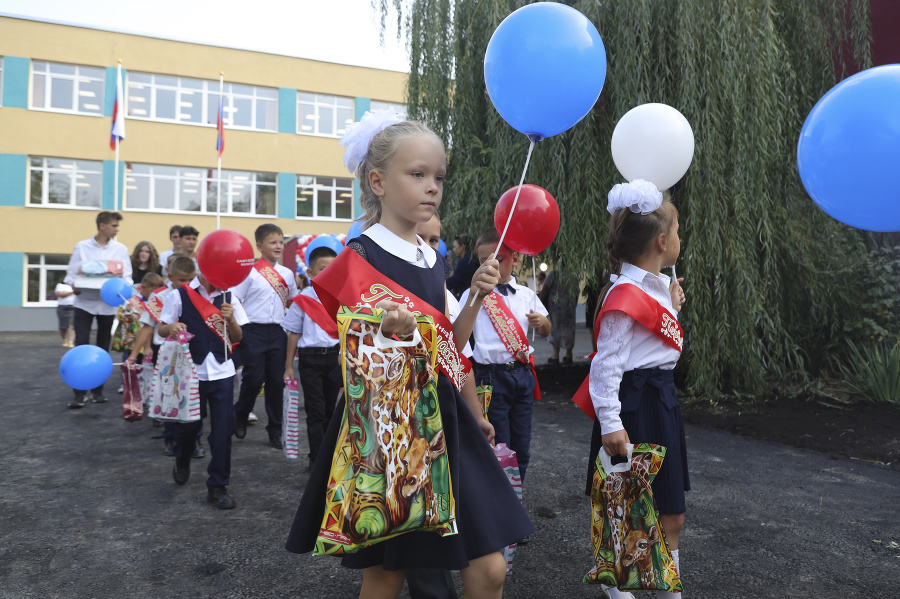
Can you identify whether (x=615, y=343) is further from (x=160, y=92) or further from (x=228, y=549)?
(x=160, y=92)

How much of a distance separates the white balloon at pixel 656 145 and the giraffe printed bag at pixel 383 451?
1.80 meters

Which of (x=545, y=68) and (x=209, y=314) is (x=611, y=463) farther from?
(x=209, y=314)

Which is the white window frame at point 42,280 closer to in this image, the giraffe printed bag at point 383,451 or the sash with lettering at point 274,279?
the sash with lettering at point 274,279

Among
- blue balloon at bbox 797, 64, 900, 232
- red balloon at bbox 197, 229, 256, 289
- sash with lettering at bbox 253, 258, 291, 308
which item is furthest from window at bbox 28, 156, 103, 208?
blue balloon at bbox 797, 64, 900, 232

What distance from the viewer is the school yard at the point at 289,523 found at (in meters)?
2.94

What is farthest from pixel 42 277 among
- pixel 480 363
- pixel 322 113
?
pixel 480 363

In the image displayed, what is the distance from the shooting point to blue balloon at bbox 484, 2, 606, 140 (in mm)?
2650

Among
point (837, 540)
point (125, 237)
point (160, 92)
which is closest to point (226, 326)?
point (837, 540)

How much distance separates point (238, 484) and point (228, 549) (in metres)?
1.22

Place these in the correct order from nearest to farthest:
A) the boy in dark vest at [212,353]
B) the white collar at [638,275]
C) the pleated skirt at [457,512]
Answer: the pleated skirt at [457,512] < the white collar at [638,275] < the boy in dark vest at [212,353]

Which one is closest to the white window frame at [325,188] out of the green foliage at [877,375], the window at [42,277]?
the window at [42,277]

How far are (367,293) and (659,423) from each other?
50.0 inches

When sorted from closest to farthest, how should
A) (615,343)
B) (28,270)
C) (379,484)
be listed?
(379,484)
(615,343)
(28,270)

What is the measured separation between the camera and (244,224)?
2411cm
